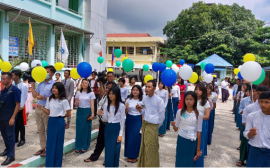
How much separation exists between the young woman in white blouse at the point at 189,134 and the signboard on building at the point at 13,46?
9.27 m

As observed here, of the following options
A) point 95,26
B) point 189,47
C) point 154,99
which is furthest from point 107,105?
point 189,47

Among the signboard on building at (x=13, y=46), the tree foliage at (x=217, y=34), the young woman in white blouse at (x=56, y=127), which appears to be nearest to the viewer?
the young woman in white blouse at (x=56, y=127)

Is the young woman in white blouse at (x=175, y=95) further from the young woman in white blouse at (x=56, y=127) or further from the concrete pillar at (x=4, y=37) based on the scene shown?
the concrete pillar at (x=4, y=37)


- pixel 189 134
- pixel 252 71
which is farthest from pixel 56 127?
pixel 252 71

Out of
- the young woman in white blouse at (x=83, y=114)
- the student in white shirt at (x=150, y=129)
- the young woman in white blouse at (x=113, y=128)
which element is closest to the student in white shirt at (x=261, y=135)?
the student in white shirt at (x=150, y=129)

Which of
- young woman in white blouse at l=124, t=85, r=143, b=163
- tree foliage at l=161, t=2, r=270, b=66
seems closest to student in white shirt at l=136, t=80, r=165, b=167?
young woman in white blouse at l=124, t=85, r=143, b=163

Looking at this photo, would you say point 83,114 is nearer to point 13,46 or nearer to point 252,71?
point 252,71

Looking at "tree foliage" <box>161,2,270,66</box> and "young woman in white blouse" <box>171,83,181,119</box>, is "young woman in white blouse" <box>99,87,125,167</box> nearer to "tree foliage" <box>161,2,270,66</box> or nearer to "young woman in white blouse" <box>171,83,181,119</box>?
"young woman in white blouse" <box>171,83,181,119</box>

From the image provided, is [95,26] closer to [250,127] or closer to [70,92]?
[70,92]

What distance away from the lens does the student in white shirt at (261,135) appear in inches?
100.0

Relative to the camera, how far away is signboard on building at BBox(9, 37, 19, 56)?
32.6ft

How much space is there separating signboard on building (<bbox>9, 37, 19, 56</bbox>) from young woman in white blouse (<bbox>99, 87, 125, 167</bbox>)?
828cm

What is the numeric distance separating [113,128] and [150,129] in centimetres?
60

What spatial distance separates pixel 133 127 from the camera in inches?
167
